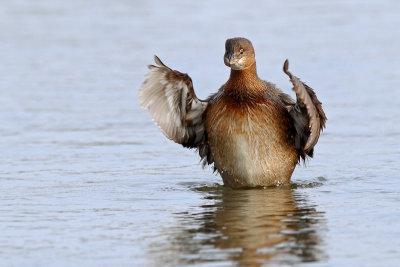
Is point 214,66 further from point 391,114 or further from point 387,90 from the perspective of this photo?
point 391,114

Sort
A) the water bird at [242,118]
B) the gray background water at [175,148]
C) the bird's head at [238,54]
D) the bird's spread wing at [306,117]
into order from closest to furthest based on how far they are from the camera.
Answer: the gray background water at [175,148], the bird's spread wing at [306,117], the bird's head at [238,54], the water bird at [242,118]

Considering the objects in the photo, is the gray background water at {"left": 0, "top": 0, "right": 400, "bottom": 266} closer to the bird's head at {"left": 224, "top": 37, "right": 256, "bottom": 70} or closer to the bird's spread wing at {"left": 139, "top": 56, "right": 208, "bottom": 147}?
the bird's spread wing at {"left": 139, "top": 56, "right": 208, "bottom": 147}

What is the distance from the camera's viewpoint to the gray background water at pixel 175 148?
8.31 meters

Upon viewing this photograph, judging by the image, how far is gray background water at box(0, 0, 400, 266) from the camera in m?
8.31

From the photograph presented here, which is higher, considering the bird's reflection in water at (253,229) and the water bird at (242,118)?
the water bird at (242,118)

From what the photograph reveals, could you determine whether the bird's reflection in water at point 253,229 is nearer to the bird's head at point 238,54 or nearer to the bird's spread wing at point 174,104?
the bird's spread wing at point 174,104

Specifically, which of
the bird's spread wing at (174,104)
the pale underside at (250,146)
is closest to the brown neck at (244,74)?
the pale underside at (250,146)

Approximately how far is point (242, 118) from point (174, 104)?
807 mm

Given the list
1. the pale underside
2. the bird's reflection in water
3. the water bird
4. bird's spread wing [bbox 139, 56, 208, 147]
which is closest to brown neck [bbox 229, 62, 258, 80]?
the water bird

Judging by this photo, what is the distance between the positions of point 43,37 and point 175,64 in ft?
14.5

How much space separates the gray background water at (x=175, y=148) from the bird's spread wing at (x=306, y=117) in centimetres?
50

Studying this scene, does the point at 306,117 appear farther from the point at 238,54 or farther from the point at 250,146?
the point at 238,54

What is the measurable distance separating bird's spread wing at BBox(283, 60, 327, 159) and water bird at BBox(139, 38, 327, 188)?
10mm

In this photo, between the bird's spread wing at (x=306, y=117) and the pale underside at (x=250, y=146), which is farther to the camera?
the pale underside at (x=250, y=146)
